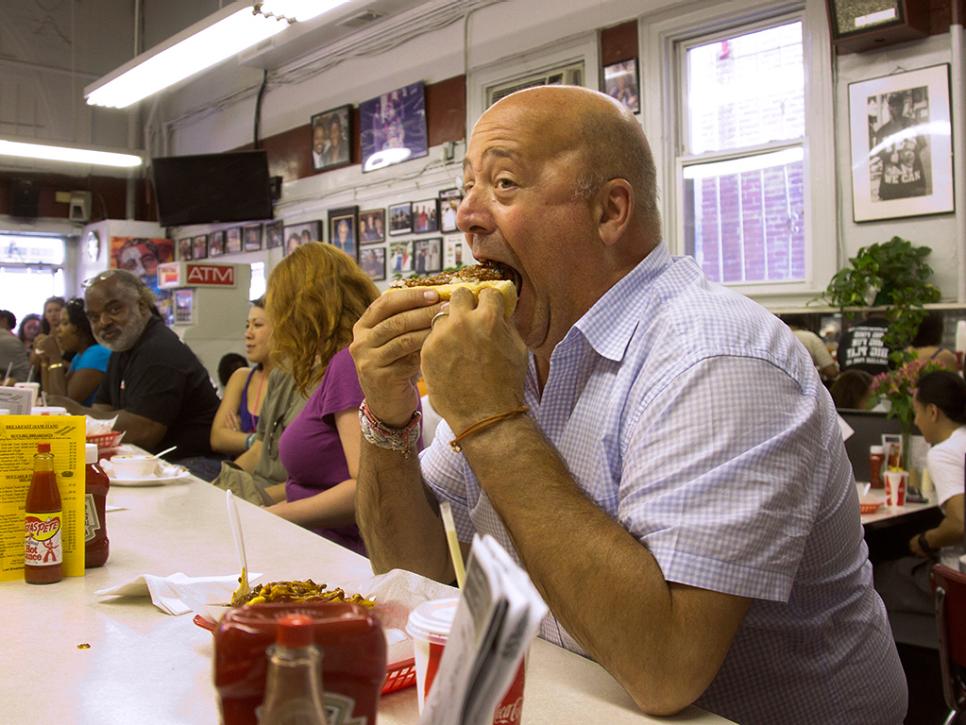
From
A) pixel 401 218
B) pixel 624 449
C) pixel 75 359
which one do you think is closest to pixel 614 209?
pixel 624 449

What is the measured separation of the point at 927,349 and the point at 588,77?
320 centimetres

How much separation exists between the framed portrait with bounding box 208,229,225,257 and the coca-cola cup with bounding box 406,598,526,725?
10.8 m

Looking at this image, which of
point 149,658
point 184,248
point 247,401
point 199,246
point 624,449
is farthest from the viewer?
point 184,248

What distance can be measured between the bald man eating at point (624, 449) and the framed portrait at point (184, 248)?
10773 millimetres

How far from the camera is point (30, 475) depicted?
5.53 feet

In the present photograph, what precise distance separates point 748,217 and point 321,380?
3.79 metres

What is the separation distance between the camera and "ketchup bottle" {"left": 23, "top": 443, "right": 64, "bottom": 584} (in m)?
1.62

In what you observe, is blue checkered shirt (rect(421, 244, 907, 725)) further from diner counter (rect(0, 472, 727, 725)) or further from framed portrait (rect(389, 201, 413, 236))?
framed portrait (rect(389, 201, 413, 236))

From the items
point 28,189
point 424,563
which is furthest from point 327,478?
point 28,189

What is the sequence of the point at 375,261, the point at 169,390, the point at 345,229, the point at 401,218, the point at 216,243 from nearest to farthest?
the point at 169,390
the point at 401,218
the point at 375,261
the point at 345,229
the point at 216,243

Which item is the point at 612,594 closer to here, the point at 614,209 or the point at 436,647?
the point at 436,647

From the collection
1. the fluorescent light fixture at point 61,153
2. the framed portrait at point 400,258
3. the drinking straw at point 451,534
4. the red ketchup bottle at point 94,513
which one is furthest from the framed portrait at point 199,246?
the drinking straw at point 451,534

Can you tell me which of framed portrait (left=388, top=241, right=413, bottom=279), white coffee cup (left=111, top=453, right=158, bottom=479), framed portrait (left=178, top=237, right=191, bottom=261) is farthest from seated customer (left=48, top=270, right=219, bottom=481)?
framed portrait (left=178, top=237, right=191, bottom=261)

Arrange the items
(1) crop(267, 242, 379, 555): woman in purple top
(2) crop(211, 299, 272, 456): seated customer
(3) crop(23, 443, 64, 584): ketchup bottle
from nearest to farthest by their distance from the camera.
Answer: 1. (3) crop(23, 443, 64, 584): ketchup bottle
2. (1) crop(267, 242, 379, 555): woman in purple top
3. (2) crop(211, 299, 272, 456): seated customer
